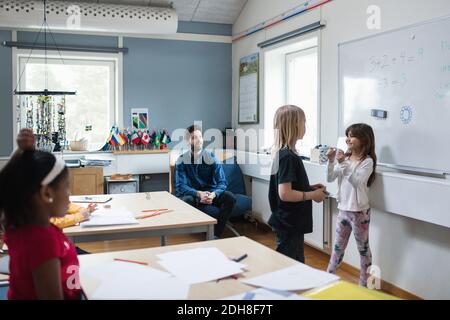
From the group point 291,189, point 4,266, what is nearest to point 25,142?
point 4,266

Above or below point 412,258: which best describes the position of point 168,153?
above

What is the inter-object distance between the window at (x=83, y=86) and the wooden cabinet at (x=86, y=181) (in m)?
0.55

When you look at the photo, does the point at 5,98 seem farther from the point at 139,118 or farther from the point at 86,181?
the point at 139,118

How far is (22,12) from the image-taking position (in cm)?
439

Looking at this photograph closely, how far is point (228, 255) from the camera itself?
162 cm

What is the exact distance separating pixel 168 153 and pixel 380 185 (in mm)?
2769

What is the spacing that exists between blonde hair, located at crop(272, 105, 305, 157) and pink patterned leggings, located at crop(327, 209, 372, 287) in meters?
0.90

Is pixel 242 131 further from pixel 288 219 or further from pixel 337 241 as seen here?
pixel 288 219

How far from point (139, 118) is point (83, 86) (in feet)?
2.36

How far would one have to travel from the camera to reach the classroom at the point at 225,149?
4.26 feet

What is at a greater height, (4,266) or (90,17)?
(90,17)

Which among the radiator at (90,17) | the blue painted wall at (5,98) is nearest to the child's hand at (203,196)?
the radiator at (90,17)
